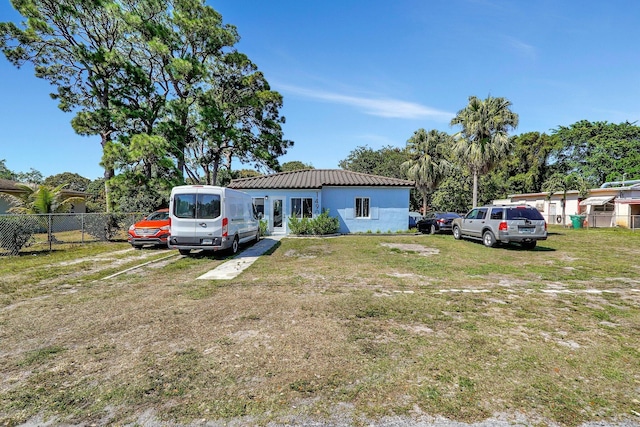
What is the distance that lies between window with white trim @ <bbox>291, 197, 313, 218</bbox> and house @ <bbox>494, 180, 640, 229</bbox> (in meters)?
24.7

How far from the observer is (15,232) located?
11.1 metres

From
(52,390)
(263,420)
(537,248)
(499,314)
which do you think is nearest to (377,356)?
(263,420)

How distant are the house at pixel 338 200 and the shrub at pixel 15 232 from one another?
9.90 m

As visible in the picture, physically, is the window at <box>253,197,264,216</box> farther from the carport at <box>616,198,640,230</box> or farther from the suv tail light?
the carport at <box>616,198,640,230</box>

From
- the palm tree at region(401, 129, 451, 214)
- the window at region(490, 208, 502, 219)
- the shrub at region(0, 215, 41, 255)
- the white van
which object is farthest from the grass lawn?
the palm tree at region(401, 129, 451, 214)

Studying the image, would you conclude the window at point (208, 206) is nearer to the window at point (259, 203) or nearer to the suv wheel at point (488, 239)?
the window at point (259, 203)

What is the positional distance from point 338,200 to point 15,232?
15.4 meters

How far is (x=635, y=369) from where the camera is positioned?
128 inches

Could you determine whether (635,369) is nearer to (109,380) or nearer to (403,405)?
Result: (403,405)

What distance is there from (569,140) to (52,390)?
56.7m

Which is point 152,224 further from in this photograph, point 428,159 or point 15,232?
point 428,159

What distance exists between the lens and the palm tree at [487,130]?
24.9 m

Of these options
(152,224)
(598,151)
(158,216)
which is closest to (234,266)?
(152,224)

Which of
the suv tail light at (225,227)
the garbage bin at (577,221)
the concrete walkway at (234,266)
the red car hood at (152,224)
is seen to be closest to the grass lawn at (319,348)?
the concrete walkway at (234,266)
